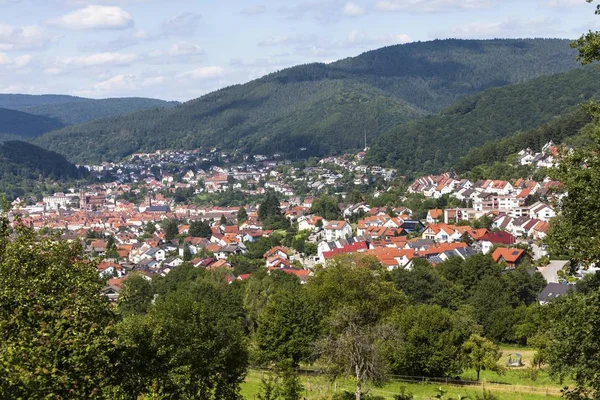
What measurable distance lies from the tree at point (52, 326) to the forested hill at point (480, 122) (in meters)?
98.9

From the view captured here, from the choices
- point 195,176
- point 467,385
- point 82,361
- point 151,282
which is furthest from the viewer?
point 195,176

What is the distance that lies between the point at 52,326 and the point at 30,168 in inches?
6383

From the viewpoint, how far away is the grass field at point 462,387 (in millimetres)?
17594

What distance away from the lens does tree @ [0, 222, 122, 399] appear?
8.24m

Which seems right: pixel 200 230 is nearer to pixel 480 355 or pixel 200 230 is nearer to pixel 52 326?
pixel 480 355

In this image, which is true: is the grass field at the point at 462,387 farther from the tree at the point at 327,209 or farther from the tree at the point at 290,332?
the tree at the point at 327,209

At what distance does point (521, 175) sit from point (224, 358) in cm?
5896

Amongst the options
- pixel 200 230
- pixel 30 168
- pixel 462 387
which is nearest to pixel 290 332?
pixel 462 387

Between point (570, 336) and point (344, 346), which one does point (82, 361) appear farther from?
point (344, 346)

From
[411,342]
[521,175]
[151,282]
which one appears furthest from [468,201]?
[411,342]

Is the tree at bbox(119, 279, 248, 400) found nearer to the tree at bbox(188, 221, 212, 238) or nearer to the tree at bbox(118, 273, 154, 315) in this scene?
the tree at bbox(118, 273, 154, 315)

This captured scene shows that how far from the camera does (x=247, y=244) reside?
65062 mm

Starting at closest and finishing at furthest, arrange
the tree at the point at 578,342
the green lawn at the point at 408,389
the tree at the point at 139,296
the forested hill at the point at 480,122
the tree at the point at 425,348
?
the tree at the point at 578,342 < the green lawn at the point at 408,389 < the tree at the point at 425,348 < the tree at the point at 139,296 < the forested hill at the point at 480,122

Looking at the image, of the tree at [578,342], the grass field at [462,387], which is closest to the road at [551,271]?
the grass field at [462,387]
